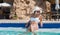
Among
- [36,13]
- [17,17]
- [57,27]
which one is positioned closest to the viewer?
[36,13]

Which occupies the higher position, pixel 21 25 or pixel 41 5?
pixel 41 5

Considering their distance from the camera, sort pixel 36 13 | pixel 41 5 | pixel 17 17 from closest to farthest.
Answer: pixel 36 13
pixel 17 17
pixel 41 5

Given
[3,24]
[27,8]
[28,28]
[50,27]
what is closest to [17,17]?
[27,8]

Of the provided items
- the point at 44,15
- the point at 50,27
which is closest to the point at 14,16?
the point at 44,15

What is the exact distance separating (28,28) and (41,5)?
39.4 feet

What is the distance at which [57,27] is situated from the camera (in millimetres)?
11188

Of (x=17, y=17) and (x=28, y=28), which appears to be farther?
(x=17, y=17)

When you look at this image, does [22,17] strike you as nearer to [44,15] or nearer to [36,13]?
[44,15]

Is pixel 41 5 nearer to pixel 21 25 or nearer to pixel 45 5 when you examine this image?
pixel 45 5

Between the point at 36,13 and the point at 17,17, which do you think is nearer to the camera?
the point at 36,13

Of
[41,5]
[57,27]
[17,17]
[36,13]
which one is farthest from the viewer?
[41,5]

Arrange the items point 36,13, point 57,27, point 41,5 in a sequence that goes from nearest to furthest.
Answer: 1. point 36,13
2. point 57,27
3. point 41,5

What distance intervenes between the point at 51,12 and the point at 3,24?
7.72 meters

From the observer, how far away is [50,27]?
11.3 m
